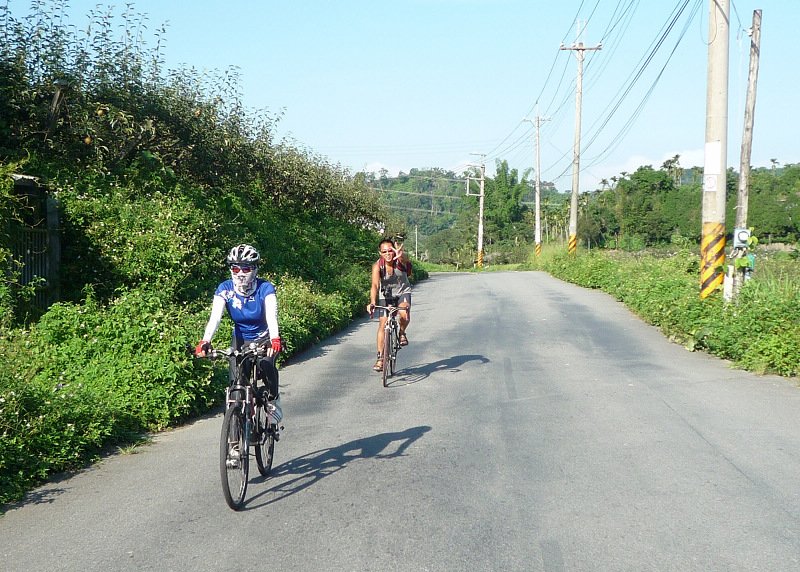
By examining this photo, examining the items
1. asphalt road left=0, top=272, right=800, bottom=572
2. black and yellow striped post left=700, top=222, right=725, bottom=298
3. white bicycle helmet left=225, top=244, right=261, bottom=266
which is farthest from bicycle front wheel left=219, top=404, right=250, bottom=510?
black and yellow striped post left=700, top=222, right=725, bottom=298

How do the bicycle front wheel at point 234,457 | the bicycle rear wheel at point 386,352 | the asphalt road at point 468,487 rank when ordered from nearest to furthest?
the asphalt road at point 468,487, the bicycle front wheel at point 234,457, the bicycle rear wheel at point 386,352

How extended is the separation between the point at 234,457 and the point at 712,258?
11.8 metres

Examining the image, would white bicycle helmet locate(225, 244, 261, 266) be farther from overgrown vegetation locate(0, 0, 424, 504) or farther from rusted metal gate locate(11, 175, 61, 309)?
rusted metal gate locate(11, 175, 61, 309)

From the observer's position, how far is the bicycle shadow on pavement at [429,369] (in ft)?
36.8

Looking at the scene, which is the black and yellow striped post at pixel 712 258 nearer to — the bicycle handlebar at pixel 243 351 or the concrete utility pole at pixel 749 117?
the concrete utility pole at pixel 749 117

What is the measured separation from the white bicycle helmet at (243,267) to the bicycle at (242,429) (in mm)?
467

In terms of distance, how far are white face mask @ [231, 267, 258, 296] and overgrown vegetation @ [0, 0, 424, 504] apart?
2.14m

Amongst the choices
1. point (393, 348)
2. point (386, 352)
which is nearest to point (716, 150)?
point (393, 348)

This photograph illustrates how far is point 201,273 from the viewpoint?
13.4m

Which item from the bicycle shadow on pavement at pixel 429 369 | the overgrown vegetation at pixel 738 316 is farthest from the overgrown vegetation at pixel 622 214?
the bicycle shadow on pavement at pixel 429 369

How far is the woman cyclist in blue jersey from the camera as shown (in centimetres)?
620

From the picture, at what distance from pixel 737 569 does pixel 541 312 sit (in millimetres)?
15906

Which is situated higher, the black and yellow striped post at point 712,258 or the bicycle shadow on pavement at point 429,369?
the black and yellow striped post at point 712,258

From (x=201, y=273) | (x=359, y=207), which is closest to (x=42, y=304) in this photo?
(x=201, y=273)
